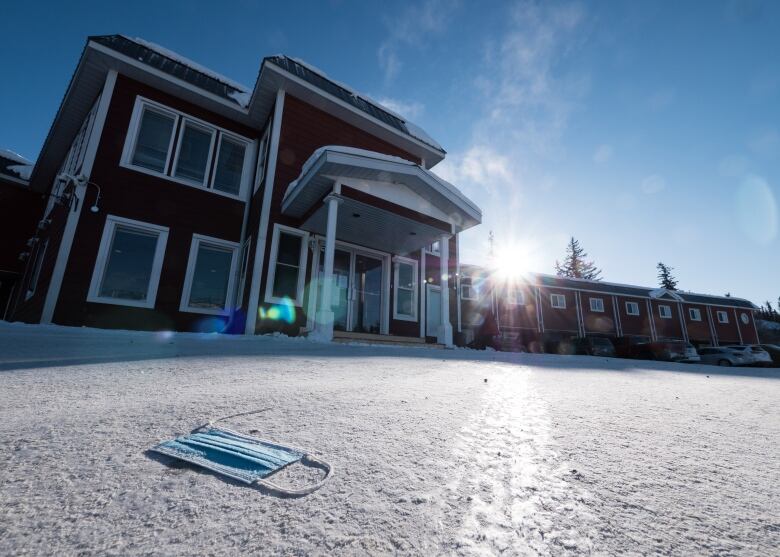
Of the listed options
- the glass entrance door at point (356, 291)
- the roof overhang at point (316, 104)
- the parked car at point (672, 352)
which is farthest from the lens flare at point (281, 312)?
the parked car at point (672, 352)

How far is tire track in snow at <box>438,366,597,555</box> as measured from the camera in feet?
2.60

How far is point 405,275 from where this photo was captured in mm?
9992

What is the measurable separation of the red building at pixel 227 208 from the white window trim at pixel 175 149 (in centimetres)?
2

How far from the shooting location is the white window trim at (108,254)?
21.8ft

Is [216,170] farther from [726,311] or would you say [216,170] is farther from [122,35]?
[726,311]

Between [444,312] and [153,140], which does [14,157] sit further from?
[444,312]

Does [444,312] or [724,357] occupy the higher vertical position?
[444,312]

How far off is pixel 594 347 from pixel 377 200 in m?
14.8

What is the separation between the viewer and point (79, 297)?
21.2ft

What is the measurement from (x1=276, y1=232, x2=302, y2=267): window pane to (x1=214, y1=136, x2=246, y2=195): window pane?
6.73 feet

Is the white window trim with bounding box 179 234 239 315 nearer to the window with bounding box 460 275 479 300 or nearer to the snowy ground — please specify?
the snowy ground

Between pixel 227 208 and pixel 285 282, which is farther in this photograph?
pixel 227 208

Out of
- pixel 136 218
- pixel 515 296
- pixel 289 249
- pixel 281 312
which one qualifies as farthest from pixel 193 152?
pixel 515 296

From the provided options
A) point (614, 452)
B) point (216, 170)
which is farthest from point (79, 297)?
point (614, 452)
